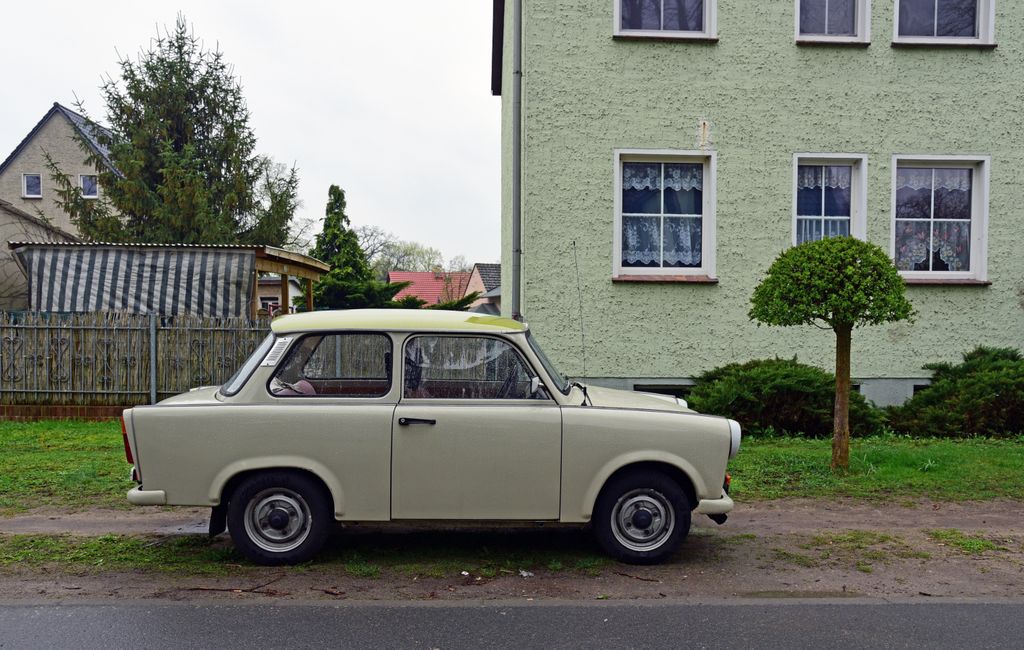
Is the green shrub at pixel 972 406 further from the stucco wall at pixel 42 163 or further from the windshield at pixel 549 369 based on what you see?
the stucco wall at pixel 42 163

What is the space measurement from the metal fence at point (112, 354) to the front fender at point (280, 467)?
24.5 ft

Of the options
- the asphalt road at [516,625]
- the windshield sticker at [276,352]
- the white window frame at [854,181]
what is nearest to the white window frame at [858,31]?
the white window frame at [854,181]

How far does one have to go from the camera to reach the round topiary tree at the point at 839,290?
25.6 ft

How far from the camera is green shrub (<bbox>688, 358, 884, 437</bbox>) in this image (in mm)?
10375

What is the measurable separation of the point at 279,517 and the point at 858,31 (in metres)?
10.6

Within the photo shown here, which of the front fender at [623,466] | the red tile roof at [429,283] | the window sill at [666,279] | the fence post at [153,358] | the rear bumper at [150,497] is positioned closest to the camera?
the rear bumper at [150,497]

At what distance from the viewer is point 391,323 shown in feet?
18.2

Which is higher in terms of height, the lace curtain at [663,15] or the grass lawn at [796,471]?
the lace curtain at [663,15]

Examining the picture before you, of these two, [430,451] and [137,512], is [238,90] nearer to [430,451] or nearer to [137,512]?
[137,512]

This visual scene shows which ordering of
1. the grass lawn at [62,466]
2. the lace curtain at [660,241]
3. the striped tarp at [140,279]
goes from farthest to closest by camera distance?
the striped tarp at [140,279] < the lace curtain at [660,241] < the grass lawn at [62,466]

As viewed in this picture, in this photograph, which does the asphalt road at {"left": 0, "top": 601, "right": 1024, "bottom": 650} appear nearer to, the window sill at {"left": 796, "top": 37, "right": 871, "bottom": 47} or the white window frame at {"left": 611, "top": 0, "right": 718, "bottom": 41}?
the white window frame at {"left": 611, "top": 0, "right": 718, "bottom": 41}

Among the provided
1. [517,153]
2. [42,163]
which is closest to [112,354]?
[517,153]

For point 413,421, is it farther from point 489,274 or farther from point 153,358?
A: point 489,274

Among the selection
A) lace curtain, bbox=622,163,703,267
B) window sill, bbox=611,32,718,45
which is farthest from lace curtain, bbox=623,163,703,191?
window sill, bbox=611,32,718,45
